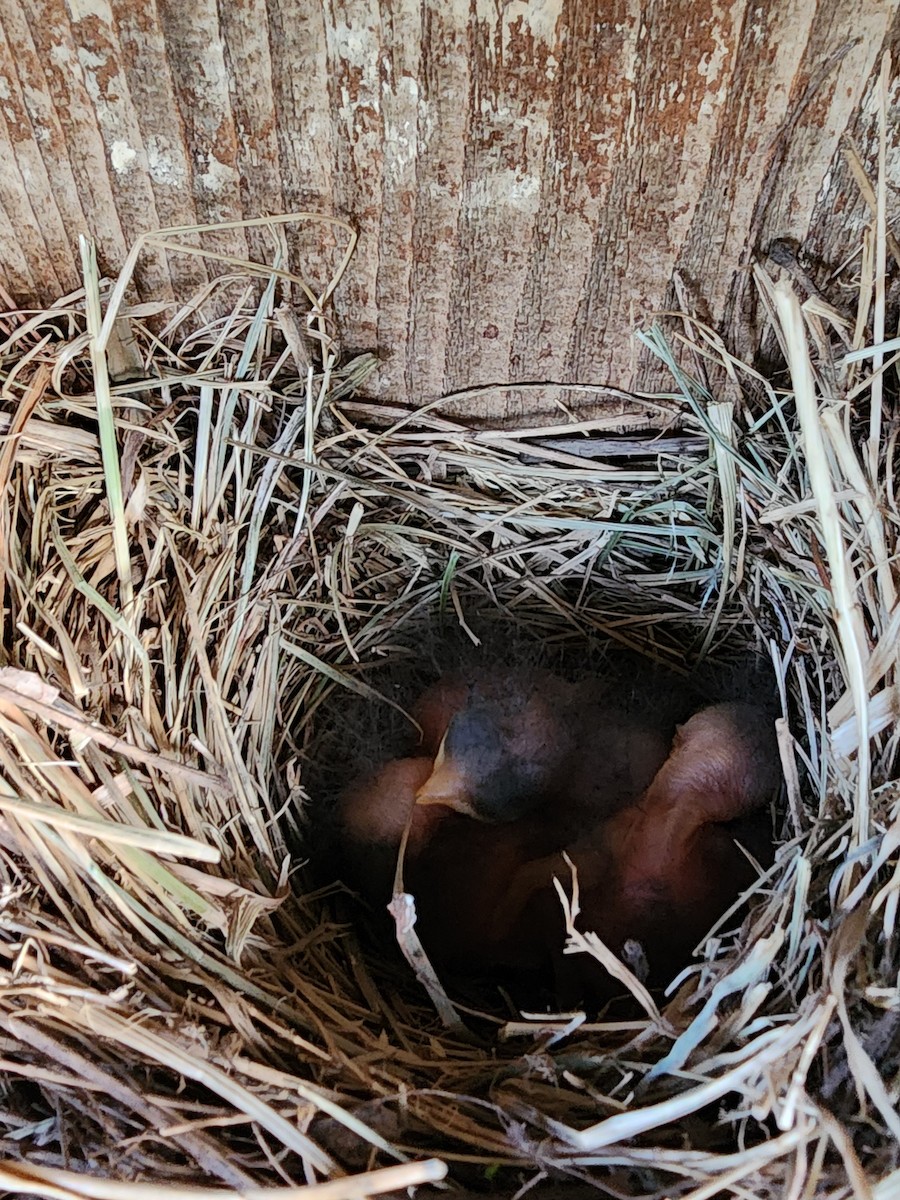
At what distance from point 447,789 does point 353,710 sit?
0.19 meters

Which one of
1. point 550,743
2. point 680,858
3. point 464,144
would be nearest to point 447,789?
point 550,743

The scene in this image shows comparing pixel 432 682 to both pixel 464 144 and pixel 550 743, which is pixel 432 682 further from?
pixel 464 144

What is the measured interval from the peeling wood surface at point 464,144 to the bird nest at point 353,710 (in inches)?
1.7

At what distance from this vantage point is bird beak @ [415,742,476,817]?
1048 mm

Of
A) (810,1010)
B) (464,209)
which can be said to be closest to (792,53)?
(464,209)

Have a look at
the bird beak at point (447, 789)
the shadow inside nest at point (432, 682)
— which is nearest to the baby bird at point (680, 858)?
the shadow inside nest at point (432, 682)

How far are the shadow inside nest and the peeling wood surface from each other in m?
0.39

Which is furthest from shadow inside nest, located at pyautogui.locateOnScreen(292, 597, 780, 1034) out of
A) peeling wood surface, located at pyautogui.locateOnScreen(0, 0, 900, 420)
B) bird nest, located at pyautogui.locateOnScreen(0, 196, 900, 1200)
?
peeling wood surface, located at pyautogui.locateOnScreen(0, 0, 900, 420)

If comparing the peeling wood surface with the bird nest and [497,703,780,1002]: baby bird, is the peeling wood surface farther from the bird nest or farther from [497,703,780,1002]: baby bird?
[497,703,780,1002]: baby bird

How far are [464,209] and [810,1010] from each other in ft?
2.20

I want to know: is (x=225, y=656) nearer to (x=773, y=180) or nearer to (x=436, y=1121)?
(x=436, y=1121)

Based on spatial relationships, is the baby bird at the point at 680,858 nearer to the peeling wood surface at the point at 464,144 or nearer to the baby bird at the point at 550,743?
the baby bird at the point at 550,743

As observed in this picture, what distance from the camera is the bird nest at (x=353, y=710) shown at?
733 mm

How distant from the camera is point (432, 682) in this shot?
1.23 metres
